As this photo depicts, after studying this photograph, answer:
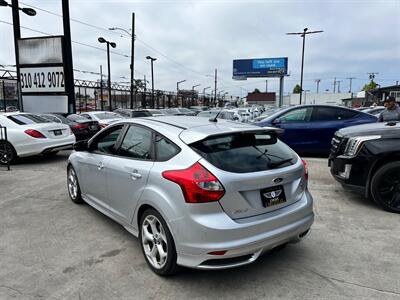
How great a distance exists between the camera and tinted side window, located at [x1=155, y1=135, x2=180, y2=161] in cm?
302

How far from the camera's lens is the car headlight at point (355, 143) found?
4771mm

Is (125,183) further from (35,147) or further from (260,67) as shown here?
(260,67)

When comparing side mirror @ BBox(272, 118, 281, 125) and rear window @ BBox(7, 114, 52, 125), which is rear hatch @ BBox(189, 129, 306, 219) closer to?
side mirror @ BBox(272, 118, 281, 125)

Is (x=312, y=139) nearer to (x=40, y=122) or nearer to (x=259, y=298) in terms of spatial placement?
(x=259, y=298)

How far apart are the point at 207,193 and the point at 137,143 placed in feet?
4.29

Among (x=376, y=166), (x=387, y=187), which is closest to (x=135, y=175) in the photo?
(x=376, y=166)

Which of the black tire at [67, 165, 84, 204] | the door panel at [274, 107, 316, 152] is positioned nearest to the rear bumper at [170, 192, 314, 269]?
the black tire at [67, 165, 84, 204]

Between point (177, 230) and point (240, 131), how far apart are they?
1.15m

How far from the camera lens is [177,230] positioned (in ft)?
9.00

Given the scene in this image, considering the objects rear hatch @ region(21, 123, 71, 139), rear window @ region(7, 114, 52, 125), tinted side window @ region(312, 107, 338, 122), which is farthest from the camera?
tinted side window @ region(312, 107, 338, 122)

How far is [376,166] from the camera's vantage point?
15.5 feet

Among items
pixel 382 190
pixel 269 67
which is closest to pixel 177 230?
pixel 382 190

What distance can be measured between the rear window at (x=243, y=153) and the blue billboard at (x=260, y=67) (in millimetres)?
60922

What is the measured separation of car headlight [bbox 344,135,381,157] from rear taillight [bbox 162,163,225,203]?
3116mm
